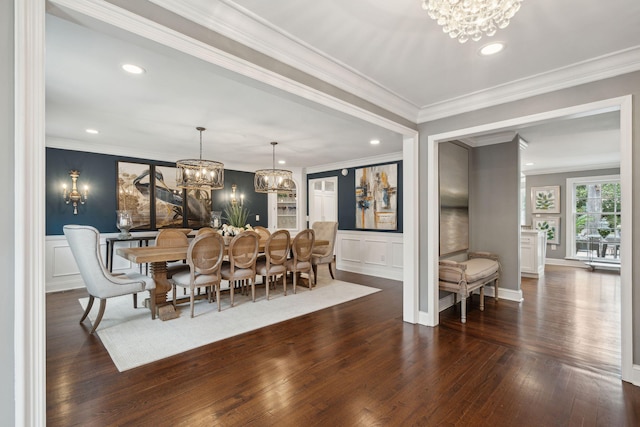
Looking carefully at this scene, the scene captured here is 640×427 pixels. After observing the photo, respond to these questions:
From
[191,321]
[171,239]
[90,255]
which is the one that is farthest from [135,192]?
[191,321]

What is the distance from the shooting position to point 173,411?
1.94 m

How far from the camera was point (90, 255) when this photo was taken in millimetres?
3070

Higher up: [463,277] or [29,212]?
[29,212]

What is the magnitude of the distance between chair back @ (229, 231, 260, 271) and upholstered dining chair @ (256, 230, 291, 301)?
0.82 feet

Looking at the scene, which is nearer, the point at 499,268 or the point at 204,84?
the point at 204,84

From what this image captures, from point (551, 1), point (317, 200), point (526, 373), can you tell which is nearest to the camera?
point (551, 1)

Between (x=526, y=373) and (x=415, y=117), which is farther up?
(x=415, y=117)

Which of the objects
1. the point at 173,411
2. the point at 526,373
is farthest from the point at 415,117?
the point at 173,411

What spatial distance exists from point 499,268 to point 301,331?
326cm

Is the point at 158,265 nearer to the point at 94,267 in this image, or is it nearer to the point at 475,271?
the point at 94,267

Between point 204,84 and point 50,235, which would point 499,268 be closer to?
point 204,84

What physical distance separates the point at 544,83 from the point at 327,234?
4.06 meters

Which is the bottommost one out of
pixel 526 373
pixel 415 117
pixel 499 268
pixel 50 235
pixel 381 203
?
pixel 526 373

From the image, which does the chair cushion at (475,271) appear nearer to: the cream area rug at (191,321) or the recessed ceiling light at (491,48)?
the cream area rug at (191,321)
